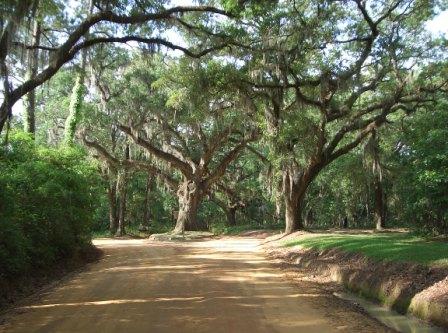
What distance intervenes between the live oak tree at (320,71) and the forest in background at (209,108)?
0.07 meters

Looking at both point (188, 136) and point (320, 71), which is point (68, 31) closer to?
point (320, 71)

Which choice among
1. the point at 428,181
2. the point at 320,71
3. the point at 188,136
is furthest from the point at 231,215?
the point at 428,181

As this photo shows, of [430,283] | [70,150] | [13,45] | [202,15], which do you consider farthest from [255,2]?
[430,283]

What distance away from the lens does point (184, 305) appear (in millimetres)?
8828

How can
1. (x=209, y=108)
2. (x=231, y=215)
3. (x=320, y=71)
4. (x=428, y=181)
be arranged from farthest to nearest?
(x=231, y=215) → (x=209, y=108) → (x=320, y=71) → (x=428, y=181)

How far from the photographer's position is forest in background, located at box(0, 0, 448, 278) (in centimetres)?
1190

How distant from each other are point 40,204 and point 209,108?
14.1 m

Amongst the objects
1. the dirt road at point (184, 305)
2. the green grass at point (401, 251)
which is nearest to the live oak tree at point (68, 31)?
the dirt road at point (184, 305)

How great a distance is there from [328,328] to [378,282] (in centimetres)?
337

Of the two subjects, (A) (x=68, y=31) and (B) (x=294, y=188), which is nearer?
(A) (x=68, y=31)

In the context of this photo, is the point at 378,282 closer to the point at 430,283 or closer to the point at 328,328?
the point at 430,283

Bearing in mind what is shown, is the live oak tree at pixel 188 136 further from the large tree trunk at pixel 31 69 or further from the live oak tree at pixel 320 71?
the large tree trunk at pixel 31 69

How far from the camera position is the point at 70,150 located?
15.5m

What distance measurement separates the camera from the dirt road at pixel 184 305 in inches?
290
